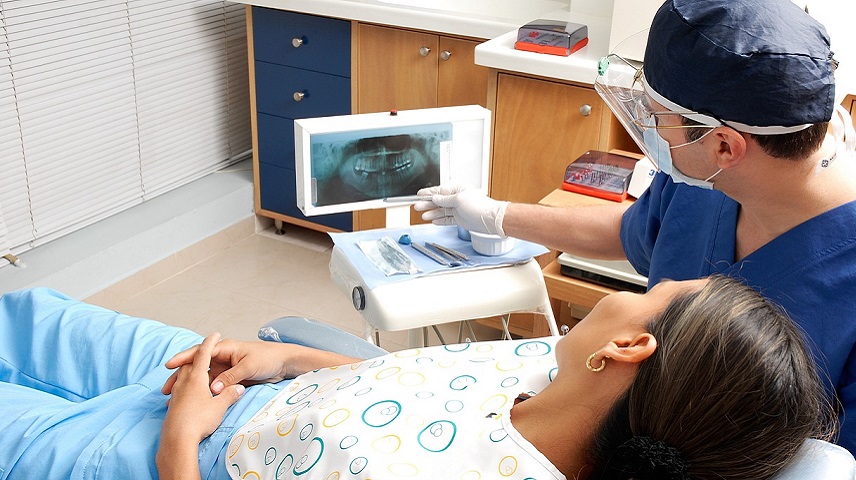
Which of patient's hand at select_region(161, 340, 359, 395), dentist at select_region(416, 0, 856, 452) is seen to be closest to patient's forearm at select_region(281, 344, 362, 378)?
patient's hand at select_region(161, 340, 359, 395)

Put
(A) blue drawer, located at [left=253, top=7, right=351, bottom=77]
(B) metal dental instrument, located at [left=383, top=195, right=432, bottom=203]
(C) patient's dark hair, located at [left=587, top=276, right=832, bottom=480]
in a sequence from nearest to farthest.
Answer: (C) patient's dark hair, located at [left=587, top=276, right=832, bottom=480], (B) metal dental instrument, located at [left=383, top=195, right=432, bottom=203], (A) blue drawer, located at [left=253, top=7, right=351, bottom=77]

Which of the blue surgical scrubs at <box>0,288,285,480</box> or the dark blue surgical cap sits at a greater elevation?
the dark blue surgical cap

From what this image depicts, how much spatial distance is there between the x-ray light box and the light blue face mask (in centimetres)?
59

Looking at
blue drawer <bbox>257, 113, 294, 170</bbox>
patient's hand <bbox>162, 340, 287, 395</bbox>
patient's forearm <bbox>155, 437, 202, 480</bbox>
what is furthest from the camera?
blue drawer <bbox>257, 113, 294, 170</bbox>

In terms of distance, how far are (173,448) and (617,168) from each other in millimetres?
1344

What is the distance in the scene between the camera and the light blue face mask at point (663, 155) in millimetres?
1290

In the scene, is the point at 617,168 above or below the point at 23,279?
above

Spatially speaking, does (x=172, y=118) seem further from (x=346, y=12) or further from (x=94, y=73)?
(x=346, y=12)

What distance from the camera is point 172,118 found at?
3402mm

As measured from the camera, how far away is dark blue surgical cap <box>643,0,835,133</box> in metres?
1.15

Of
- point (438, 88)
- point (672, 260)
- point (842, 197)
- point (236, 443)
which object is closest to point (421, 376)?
point (236, 443)

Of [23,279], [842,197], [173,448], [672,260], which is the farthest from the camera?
[23,279]

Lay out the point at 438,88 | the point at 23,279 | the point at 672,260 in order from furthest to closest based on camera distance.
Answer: the point at 438,88 → the point at 23,279 → the point at 672,260

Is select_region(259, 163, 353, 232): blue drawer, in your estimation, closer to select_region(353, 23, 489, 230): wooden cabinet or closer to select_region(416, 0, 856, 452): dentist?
select_region(353, 23, 489, 230): wooden cabinet
